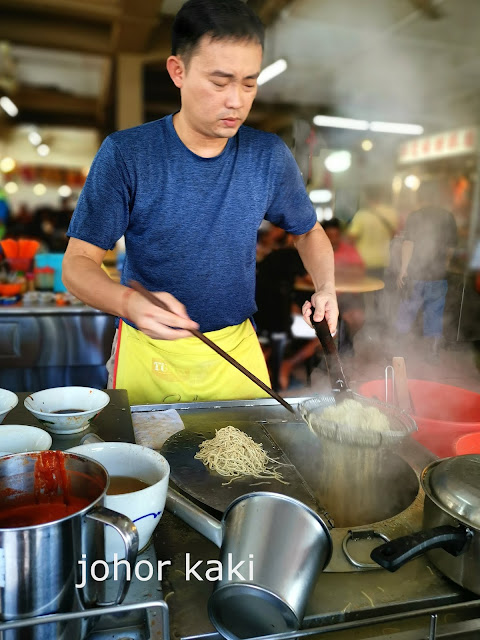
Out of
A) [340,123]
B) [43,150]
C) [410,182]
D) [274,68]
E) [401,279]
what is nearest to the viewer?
[401,279]

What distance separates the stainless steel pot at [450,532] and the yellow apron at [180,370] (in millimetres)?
1003

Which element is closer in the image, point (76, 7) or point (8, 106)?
point (76, 7)

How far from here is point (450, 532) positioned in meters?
0.86

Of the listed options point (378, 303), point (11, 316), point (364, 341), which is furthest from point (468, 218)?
point (11, 316)

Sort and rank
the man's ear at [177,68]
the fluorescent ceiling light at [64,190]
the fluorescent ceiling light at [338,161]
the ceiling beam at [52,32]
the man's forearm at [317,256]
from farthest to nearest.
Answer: the fluorescent ceiling light at [64,190]
the ceiling beam at [52,32]
the fluorescent ceiling light at [338,161]
the man's forearm at [317,256]
the man's ear at [177,68]

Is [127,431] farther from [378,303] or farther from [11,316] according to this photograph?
[378,303]

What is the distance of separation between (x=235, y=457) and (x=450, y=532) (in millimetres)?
576

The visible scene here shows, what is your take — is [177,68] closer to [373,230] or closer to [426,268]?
[426,268]

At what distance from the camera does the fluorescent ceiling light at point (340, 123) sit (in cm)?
650

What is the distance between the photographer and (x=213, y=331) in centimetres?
198

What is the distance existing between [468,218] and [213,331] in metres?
8.73

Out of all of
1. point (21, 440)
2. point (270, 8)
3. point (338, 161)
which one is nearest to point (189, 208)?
point (21, 440)

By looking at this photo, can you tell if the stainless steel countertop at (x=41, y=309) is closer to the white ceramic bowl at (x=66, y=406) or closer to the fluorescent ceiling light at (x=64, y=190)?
the white ceramic bowl at (x=66, y=406)

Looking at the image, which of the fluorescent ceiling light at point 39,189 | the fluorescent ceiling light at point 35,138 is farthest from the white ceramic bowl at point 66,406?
the fluorescent ceiling light at point 39,189
